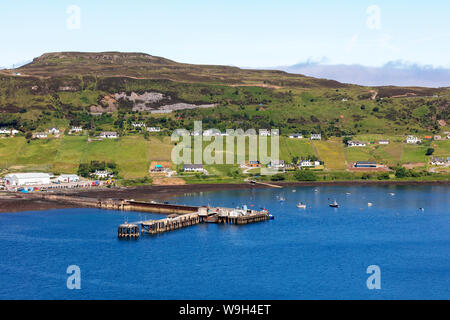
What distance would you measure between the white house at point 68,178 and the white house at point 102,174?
508 centimetres

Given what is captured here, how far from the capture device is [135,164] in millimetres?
167125

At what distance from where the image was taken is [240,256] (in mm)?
84000

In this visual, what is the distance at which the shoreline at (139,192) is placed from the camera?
412 ft

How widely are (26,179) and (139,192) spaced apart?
29.3 metres

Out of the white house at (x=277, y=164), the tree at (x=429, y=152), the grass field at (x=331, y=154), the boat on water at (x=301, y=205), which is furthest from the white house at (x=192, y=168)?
the tree at (x=429, y=152)

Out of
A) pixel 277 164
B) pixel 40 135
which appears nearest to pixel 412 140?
pixel 277 164

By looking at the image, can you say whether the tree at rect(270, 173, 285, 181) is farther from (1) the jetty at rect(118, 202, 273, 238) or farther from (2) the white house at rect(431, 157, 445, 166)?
(1) the jetty at rect(118, 202, 273, 238)

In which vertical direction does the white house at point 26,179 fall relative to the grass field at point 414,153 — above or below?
below

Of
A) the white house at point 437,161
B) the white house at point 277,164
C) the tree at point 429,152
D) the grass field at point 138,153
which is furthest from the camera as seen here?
the tree at point 429,152

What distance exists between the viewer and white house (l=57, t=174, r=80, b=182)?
154 m

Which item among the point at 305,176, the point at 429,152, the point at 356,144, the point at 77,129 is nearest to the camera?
the point at 305,176

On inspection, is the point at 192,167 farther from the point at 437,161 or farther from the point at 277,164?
the point at 437,161

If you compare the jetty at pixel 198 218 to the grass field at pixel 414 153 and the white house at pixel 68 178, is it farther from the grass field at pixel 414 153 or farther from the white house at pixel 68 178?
the grass field at pixel 414 153

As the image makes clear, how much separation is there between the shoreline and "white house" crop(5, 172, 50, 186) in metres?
10.7
